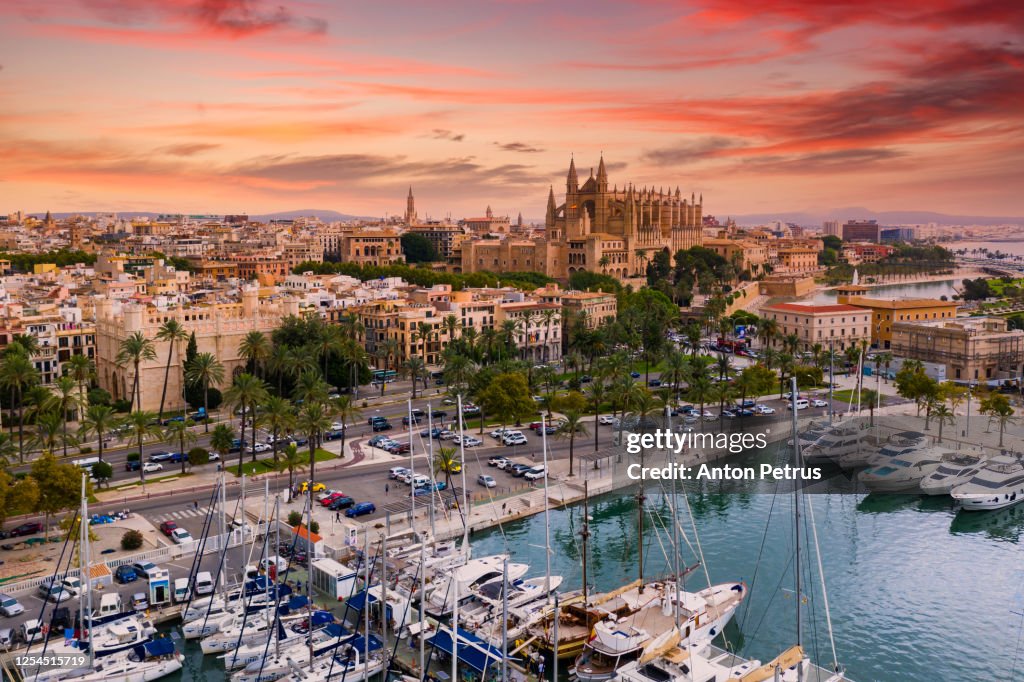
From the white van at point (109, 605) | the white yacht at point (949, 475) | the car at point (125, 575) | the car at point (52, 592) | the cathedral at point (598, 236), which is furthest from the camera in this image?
the cathedral at point (598, 236)

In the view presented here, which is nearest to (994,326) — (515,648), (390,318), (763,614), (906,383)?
(906,383)

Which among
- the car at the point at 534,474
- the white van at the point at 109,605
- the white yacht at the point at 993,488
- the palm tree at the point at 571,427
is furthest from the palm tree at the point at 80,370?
the white yacht at the point at 993,488

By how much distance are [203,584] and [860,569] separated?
82.7 ft

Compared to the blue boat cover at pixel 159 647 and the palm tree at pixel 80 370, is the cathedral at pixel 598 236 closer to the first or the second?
the palm tree at pixel 80 370

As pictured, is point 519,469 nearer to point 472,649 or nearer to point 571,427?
point 571,427

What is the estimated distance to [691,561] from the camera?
37.3 m

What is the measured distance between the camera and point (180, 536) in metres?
38.4

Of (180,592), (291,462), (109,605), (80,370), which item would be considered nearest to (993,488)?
(291,462)

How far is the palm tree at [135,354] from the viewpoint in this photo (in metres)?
56.9

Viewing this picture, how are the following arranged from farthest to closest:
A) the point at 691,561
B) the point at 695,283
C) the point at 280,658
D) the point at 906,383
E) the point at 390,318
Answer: the point at 695,283
the point at 390,318
the point at 906,383
the point at 691,561
the point at 280,658

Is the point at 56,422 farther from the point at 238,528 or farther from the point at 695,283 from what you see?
the point at 695,283

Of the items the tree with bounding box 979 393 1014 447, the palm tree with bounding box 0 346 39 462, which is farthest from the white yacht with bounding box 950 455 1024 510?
the palm tree with bounding box 0 346 39 462

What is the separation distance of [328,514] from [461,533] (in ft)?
21.9

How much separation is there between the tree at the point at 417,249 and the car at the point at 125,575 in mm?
124842
